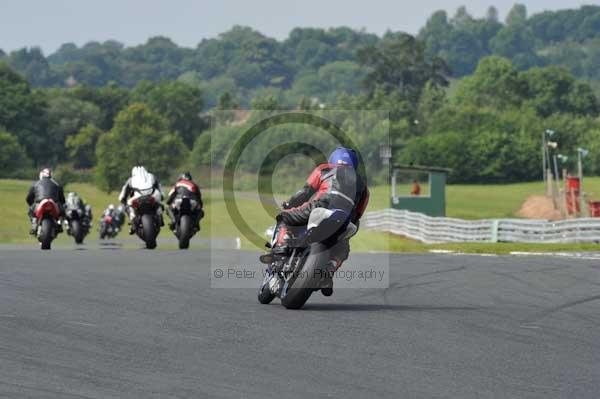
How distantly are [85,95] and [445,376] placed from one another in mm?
193031

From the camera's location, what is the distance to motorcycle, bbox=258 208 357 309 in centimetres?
1276

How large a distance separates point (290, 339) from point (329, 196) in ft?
8.38

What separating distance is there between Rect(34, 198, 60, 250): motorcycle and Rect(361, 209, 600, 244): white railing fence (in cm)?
1413

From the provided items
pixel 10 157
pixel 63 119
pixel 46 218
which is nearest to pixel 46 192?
pixel 46 218

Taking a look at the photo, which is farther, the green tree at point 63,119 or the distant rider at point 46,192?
the green tree at point 63,119

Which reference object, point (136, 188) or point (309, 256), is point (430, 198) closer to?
point (136, 188)

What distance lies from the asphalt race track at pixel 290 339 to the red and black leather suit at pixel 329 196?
0.85 metres

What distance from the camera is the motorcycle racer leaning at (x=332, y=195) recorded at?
13.0 meters

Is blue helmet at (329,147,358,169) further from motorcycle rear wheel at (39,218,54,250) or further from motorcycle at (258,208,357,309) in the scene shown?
motorcycle rear wheel at (39,218,54,250)

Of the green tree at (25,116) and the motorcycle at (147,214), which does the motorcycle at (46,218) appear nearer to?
the motorcycle at (147,214)

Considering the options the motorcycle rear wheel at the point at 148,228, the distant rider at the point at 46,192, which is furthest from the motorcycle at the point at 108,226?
the motorcycle rear wheel at the point at 148,228

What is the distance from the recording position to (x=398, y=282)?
1714 cm

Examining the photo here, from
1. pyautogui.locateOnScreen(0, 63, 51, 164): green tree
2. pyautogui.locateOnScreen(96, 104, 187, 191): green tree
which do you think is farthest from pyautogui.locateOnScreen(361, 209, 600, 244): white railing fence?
pyautogui.locateOnScreen(0, 63, 51, 164): green tree

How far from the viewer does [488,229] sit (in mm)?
38344
